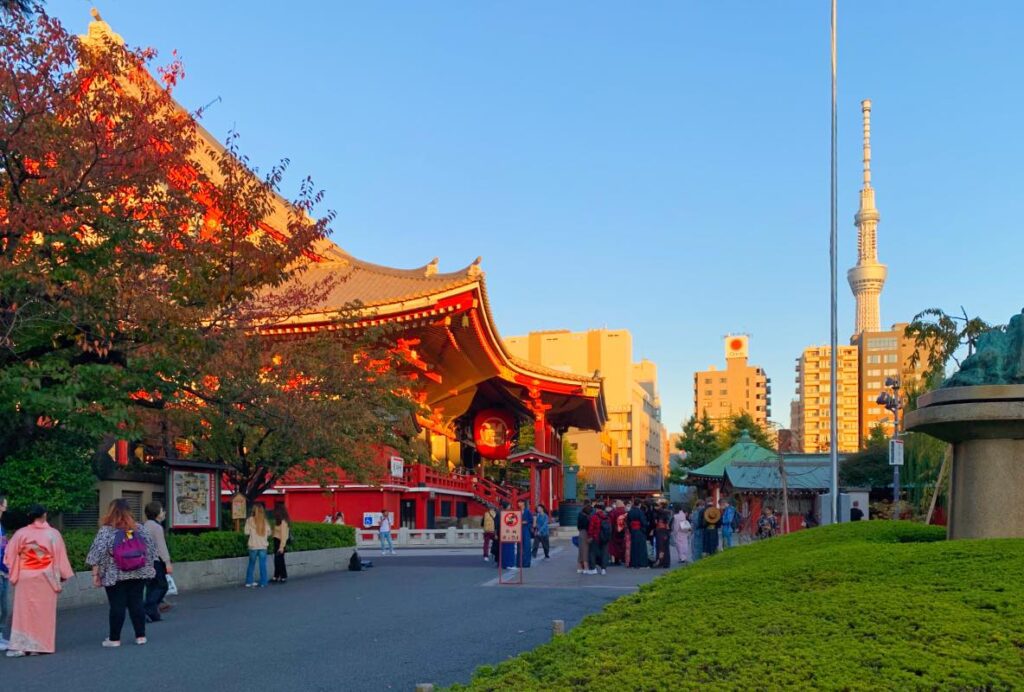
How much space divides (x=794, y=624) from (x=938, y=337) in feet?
60.6

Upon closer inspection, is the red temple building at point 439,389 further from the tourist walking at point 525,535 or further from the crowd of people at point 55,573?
the crowd of people at point 55,573

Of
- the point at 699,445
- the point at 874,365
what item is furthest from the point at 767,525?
the point at 874,365

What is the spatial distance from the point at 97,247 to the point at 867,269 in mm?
193059

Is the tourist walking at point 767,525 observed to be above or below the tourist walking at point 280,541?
below

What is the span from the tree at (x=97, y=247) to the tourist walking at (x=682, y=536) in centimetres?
1489

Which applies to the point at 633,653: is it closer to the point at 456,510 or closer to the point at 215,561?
the point at 215,561

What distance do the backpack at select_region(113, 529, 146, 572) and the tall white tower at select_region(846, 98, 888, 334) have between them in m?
189

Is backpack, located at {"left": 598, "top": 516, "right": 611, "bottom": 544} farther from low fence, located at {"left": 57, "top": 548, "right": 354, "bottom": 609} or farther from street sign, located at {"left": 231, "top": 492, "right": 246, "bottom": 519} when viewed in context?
street sign, located at {"left": 231, "top": 492, "right": 246, "bottom": 519}

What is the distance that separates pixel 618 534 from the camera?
2427cm

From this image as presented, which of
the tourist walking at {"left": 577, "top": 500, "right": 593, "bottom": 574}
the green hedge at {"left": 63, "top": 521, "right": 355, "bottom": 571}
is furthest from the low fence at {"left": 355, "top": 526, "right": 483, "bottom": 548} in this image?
the tourist walking at {"left": 577, "top": 500, "right": 593, "bottom": 574}

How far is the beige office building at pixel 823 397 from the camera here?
140 meters

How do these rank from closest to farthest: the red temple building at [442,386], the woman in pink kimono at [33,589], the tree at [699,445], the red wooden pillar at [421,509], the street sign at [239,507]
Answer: the woman in pink kimono at [33,589], the street sign at [239,507], the red temple building at [442,386], the red wooden pillar at [421,509], the tree at [699,445]

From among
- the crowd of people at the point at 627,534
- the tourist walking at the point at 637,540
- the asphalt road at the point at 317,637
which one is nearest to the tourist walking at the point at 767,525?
the crowd of people at the point at 627,534

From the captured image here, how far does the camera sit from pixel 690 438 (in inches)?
3226
